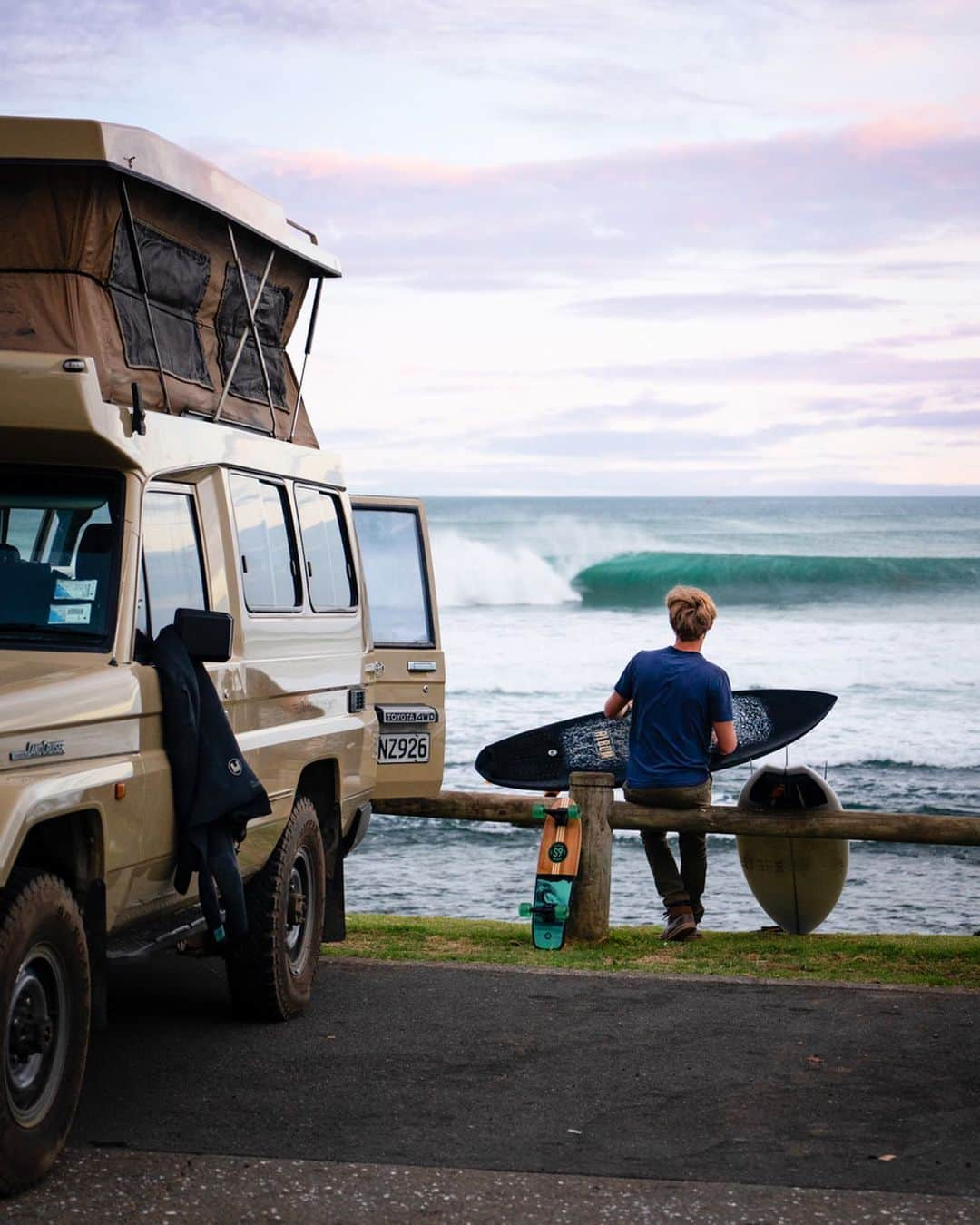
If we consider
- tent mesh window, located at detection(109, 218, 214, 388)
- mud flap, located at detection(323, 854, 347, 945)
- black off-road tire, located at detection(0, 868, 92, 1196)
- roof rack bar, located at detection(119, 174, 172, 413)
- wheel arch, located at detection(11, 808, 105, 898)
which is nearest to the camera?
black off-road tire, located at detection(0, 868, 92, 1196)

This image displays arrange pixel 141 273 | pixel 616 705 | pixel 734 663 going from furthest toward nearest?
pixel 734 663, pixel 616 705, pixel 141 273

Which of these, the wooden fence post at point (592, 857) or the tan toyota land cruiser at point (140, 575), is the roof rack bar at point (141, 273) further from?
the wooden fence post at point (592, 857)

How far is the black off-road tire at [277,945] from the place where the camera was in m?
6.95

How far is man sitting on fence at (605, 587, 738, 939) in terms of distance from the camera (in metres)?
9.06

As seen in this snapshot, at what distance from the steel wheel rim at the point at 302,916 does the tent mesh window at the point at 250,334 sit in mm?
2078

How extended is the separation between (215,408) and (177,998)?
8.82 feet

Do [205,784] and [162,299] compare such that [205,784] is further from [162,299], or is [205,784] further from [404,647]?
[404,647]

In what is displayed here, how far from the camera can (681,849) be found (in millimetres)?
9422

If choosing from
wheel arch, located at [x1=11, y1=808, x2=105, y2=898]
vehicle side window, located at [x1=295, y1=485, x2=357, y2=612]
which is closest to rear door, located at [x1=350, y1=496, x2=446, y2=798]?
vehicle side window, located at [x1=295, y1=485, x2=357, y2=612]

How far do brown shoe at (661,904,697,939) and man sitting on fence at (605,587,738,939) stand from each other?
18.0 inches

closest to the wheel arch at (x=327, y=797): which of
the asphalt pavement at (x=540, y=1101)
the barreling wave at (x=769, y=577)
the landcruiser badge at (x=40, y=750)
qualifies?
the asphalt pavement at (x=540, y=1101)

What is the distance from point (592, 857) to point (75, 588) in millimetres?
4302

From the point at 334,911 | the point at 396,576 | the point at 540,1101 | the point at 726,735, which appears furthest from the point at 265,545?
the point at 726,735

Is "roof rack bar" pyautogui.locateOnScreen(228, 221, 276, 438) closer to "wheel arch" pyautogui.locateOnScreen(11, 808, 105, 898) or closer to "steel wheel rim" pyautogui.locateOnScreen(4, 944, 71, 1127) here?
"wheel arch" pyautogui.locateOnScreen(11, 808, 105, 898)
